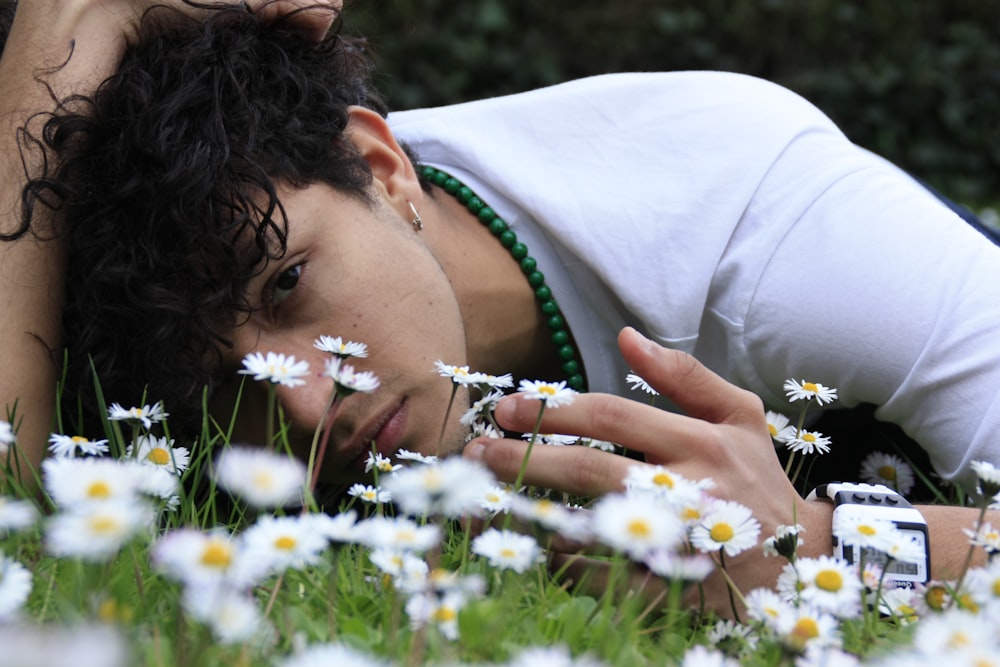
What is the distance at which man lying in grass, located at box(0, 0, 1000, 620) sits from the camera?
1.43 m

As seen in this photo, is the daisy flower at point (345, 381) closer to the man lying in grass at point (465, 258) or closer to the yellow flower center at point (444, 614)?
the man lying in grass at point (465, 258)

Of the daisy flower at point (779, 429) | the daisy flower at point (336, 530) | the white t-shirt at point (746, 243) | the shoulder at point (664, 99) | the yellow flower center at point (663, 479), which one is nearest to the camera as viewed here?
the daisy flower at point (336, 530)

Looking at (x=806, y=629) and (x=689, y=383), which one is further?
(x=689, y=383)

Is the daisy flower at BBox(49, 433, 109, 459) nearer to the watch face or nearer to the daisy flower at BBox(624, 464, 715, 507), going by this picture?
the daisy flower at BBox(624, 464, 715, 507)

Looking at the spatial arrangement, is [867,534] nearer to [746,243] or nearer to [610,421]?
[610,421]

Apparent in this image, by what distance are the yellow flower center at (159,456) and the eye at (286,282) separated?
11.3 inches

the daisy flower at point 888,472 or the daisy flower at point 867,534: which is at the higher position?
the daisy flower at point 867,534

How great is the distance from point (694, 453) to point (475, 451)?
0.81 ft

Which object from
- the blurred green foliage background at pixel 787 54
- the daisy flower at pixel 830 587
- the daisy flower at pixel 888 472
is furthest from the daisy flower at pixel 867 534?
the blurred green foliage background at pixel 787 54

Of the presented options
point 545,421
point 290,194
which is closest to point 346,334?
point 290,194

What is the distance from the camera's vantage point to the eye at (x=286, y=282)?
149 centimetres

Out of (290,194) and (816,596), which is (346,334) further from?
(816,596)

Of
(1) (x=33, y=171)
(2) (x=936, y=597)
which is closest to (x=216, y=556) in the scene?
(2) (x=936, y=597)

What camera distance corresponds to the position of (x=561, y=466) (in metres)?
1.16
